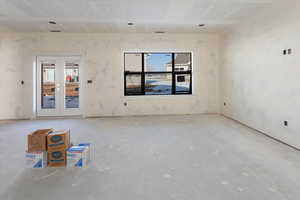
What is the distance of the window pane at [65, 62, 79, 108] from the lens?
243 inches

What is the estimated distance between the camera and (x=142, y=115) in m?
6.29

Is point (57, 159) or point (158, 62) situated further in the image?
point (158, 62)

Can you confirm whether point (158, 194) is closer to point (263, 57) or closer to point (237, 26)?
point (263, 57)

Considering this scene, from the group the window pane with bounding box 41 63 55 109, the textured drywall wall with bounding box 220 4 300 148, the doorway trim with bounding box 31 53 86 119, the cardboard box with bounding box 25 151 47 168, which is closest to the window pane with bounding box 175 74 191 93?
the textured drywall wall with bounding box 220 4 300 148

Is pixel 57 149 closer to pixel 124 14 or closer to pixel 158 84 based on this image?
pixel 124 14

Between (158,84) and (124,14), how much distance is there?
9.23 feet

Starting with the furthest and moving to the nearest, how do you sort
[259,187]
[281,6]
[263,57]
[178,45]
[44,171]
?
[178,45]
[263,57]
[281,6]
[44,171]
[259,187]

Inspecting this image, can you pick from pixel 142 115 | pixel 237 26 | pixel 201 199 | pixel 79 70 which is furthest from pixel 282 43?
pixel 79 70

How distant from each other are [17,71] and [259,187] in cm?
708

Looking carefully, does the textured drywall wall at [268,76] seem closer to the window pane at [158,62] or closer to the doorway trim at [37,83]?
the window pane at [158,62]

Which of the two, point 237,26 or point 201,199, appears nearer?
point 201,199

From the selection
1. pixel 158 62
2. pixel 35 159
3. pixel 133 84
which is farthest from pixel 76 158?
pixel 158 62

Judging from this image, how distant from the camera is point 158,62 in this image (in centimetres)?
652

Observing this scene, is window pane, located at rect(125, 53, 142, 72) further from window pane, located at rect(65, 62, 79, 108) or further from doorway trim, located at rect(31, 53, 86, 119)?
window pane, located at rect(65, 62, 79, 108)
